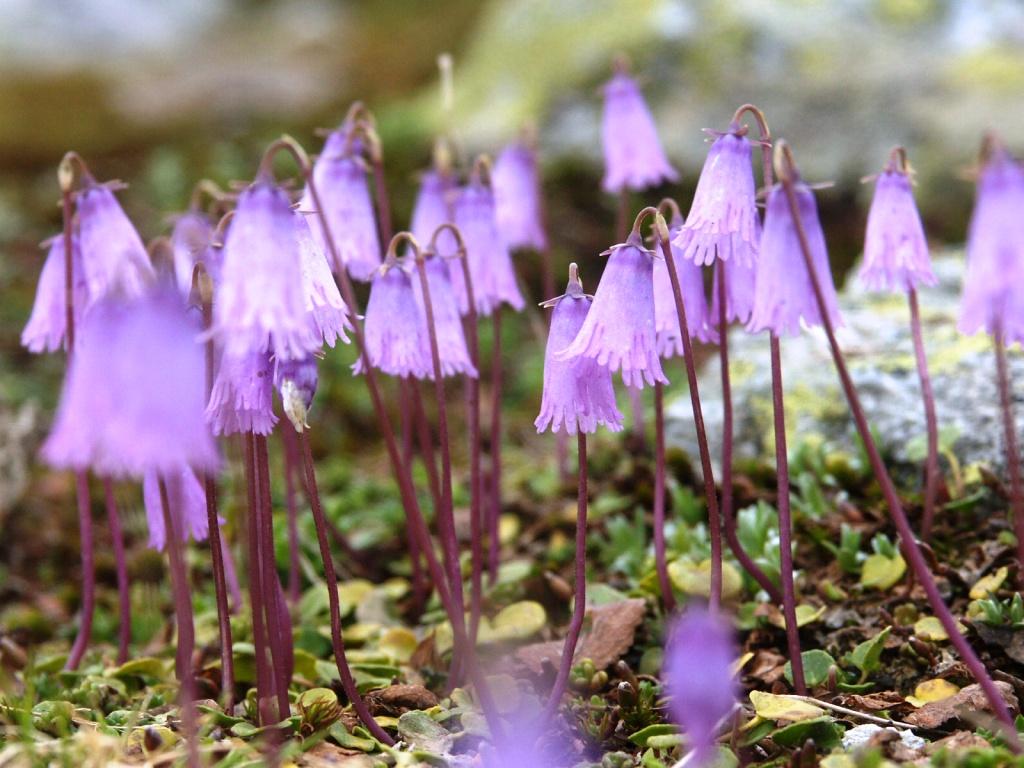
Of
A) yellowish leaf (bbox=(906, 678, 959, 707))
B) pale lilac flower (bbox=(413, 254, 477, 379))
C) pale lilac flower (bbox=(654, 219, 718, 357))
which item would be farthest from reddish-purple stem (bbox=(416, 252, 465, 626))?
yellowish leaf (bbox=(906, 678, 959, 707))

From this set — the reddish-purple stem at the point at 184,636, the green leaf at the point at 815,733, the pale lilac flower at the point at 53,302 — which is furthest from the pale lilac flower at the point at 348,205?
the green leaf at the point at 815,733

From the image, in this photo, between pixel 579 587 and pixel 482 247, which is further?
pixel 482 247

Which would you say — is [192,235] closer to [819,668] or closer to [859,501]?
[819,668]

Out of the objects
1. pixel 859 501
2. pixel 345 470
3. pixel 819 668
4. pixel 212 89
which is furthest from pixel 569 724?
pixel 212 89

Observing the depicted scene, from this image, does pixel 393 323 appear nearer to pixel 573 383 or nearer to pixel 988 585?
pixel 573 383

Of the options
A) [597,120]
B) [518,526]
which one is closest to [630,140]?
[518,526]

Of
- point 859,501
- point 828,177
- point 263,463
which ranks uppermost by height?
point 828,177

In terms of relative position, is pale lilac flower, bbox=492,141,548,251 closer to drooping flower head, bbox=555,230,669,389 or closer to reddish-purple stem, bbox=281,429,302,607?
reddish-purple stem, bbox=281,429,302,607

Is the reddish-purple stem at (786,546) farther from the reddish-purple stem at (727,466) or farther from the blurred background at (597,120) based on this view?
the blurred background at (597,120)
